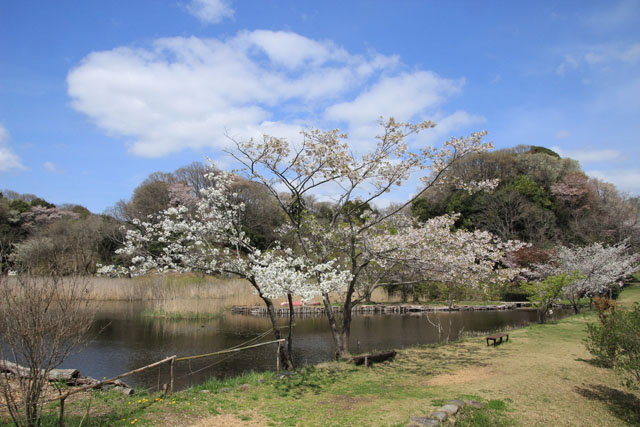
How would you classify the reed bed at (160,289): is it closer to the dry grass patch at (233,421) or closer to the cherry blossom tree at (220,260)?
the cherry blossom tree at (220,260)

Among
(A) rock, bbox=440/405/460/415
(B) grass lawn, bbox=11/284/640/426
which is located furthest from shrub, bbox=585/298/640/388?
(A) rock, bbox=440/405/460/415

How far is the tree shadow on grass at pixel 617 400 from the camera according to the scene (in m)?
6.92

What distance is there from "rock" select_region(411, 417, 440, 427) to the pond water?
564 cm

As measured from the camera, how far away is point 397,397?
25.8ft

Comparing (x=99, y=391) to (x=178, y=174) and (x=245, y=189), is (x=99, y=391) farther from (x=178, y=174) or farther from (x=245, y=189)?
(x=178, y=174)

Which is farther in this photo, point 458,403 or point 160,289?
point 160,289

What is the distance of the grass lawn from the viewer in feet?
21.9

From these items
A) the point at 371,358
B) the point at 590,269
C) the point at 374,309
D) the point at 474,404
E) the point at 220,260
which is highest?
the point at 220,260

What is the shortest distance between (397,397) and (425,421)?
1736mm

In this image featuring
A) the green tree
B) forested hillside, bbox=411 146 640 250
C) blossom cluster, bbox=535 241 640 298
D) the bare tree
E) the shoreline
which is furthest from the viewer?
forested hillside, bbox=411 146 640 250

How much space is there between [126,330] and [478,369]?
690 inches

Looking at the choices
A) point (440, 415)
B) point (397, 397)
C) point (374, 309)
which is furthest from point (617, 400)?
point (374, 309)

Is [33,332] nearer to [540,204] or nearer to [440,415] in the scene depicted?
[440,415]

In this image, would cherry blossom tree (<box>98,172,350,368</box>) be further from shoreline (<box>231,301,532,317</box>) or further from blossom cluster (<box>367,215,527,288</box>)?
shoreline (<box>231,301,532,317</box>)
